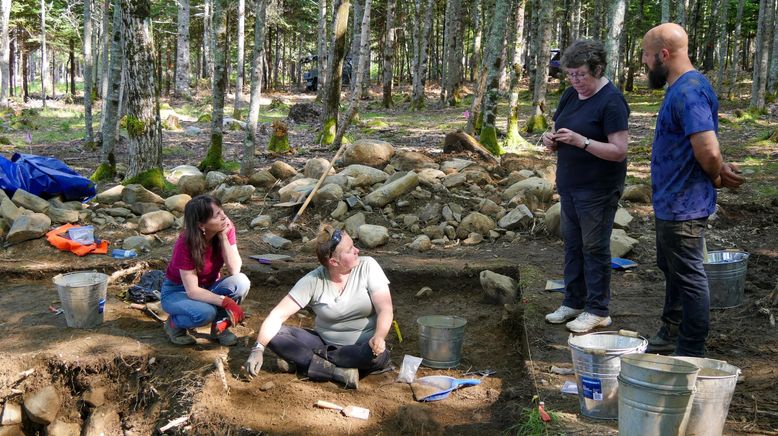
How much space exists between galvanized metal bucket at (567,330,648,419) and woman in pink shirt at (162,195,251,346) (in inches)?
94.4

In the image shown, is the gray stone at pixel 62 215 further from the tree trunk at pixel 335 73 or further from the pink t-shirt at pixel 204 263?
the tree trunk at pixel 335 73

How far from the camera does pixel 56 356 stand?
178 inches

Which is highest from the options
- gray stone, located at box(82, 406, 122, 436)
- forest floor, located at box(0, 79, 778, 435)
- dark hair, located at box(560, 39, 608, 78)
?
dark hair, located at box(560, 39, 608, 78)

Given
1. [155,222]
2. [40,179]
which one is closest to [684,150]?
[155,222]

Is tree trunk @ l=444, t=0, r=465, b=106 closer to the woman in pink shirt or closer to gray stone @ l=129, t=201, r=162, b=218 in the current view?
gray stone @ l=129, t=201, r=162, b=218

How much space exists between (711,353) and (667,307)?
0.37m

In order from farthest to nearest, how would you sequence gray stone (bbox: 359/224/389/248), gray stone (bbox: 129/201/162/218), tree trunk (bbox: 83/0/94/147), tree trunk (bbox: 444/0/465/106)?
tree trunk (bbox: 444/0/465/106)
tree trunk (bbox: 83/0/94/147)
gray stone (bbox: 129/201/162/218)
gray stone (bbox: 359/224/389/248)

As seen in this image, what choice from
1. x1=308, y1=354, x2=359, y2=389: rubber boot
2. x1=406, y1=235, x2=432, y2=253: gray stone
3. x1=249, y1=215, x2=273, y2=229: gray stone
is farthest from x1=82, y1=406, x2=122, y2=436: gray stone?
x1=249, y1=215, x2=273, y2=229: gray stone

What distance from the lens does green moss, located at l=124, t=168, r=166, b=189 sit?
9.68 m

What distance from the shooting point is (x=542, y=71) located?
627 inches

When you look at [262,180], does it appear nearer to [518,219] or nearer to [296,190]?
[296,190]

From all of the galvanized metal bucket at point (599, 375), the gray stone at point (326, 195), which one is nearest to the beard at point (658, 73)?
the galvanized metal bucket at point (599, 375)

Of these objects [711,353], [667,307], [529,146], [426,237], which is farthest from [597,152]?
[529,146]

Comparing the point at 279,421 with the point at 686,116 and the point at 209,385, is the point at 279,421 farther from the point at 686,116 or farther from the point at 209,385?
the point at 686,116
